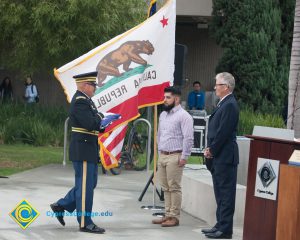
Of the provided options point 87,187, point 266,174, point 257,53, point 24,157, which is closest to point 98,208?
point 87,187

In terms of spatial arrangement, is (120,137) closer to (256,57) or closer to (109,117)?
(109,117)

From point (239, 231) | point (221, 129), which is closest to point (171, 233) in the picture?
point (239, 231)

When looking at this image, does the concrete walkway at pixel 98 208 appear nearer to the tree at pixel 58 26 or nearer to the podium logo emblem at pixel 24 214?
the podium logo emblem at pixel 24 214

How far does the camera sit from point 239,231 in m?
10.4

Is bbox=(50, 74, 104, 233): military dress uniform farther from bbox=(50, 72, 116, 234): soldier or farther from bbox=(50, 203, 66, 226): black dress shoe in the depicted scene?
bbox=(50, 203, 66, 226): black dress shoe

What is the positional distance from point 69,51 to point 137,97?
1055 centimetres

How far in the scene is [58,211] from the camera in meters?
10.0

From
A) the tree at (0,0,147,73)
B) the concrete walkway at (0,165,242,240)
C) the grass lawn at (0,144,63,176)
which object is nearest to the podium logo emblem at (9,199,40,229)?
the concrete walkway at (0,165,242,240)

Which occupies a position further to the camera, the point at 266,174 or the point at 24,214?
the point at 24,214

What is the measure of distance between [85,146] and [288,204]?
2771 millimetres

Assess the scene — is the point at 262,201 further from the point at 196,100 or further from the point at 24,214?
the point at 196,100

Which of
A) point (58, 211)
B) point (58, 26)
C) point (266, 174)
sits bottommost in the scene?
point (58, 211)

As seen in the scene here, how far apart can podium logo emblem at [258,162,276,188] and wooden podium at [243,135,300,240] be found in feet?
0.32

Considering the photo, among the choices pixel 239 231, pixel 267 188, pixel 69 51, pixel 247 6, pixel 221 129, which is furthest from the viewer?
pixel 247 6
